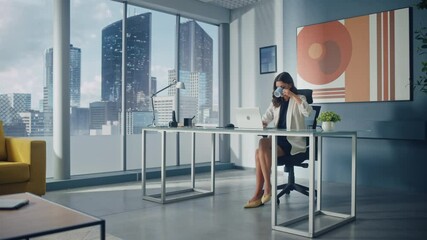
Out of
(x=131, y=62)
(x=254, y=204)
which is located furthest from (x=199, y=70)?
(x=254, y=204)

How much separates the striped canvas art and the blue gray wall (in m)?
0.09

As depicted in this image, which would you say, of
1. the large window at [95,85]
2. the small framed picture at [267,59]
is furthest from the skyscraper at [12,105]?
the small framed picture at [267,59]

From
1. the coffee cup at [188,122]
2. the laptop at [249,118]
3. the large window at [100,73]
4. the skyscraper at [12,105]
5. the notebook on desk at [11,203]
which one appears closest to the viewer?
the notebook on desk at [11,203]

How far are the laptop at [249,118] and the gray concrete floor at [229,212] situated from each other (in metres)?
0.76

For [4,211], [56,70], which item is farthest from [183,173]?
[4,211]

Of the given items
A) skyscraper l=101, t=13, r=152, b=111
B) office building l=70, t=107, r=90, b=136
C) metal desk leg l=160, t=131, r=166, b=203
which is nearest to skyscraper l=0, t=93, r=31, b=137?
office building l=70, t=107, r=90, b=136

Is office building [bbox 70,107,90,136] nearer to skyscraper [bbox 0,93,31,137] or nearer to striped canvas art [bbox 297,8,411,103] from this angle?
skyscraper [bbox 0,93,31,137]

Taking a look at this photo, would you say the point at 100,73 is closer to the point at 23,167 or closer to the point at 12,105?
the point at 12,105

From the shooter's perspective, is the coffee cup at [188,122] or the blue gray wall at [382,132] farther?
the blue gray wall at [382,132]

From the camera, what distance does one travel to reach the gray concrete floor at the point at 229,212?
9.17 feet

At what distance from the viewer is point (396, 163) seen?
4.49 metres

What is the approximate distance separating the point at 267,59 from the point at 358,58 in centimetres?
163

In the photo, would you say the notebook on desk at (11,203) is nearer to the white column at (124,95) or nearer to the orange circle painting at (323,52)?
the white column at (124,95)

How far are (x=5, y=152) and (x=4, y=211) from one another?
2.58 metres
